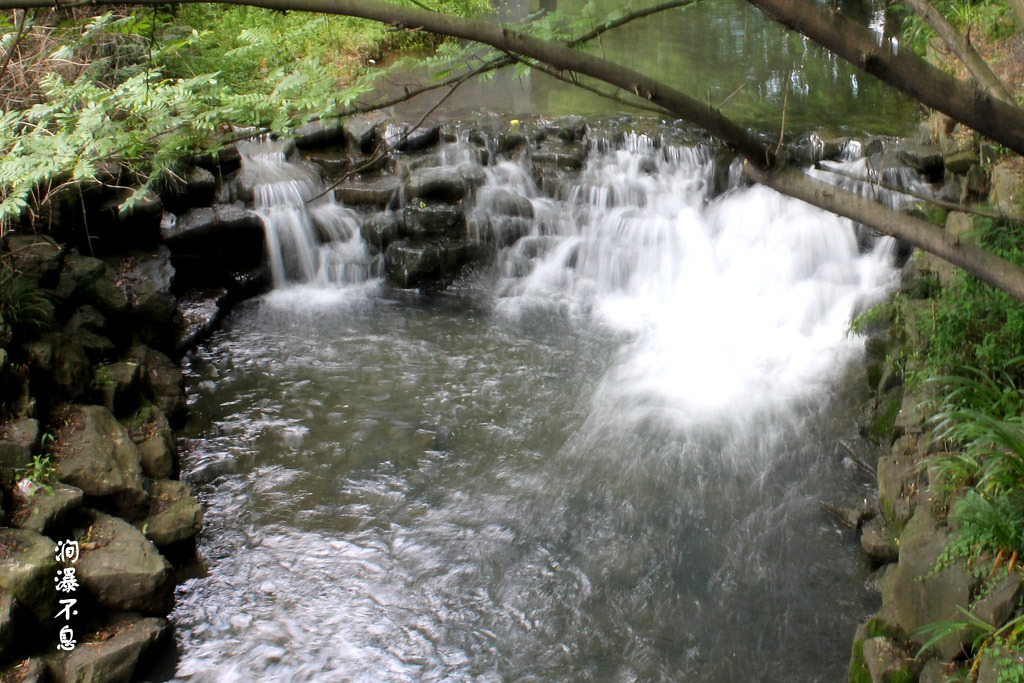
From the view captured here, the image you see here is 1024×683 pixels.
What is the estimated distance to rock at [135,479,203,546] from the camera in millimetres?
5301

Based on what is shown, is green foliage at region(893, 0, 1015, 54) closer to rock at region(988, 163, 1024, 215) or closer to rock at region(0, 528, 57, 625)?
rock at region(988, 163, 1024, 215)

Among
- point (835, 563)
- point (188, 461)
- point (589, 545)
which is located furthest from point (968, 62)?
point (188, 461)

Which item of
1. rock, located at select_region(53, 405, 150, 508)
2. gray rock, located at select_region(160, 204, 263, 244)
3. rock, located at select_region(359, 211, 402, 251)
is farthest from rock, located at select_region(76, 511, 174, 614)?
rock, located at select_region(359, 211, 402, 251)

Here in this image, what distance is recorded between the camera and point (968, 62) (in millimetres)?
3592

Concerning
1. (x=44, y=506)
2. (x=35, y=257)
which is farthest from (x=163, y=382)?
(x=44, y=506)

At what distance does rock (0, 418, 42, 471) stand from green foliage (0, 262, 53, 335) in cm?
91

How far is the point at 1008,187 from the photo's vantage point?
5.71m

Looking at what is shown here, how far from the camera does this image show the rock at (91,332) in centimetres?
672

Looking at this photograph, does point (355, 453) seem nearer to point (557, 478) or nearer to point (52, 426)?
point (557, 478)

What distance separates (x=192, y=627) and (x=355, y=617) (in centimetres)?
97

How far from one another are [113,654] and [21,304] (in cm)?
311

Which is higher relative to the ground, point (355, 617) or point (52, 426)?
point (52, 426)

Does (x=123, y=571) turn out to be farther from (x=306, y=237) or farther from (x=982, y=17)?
(x=982, y=17)

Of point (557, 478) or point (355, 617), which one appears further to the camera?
point (557, 478)
